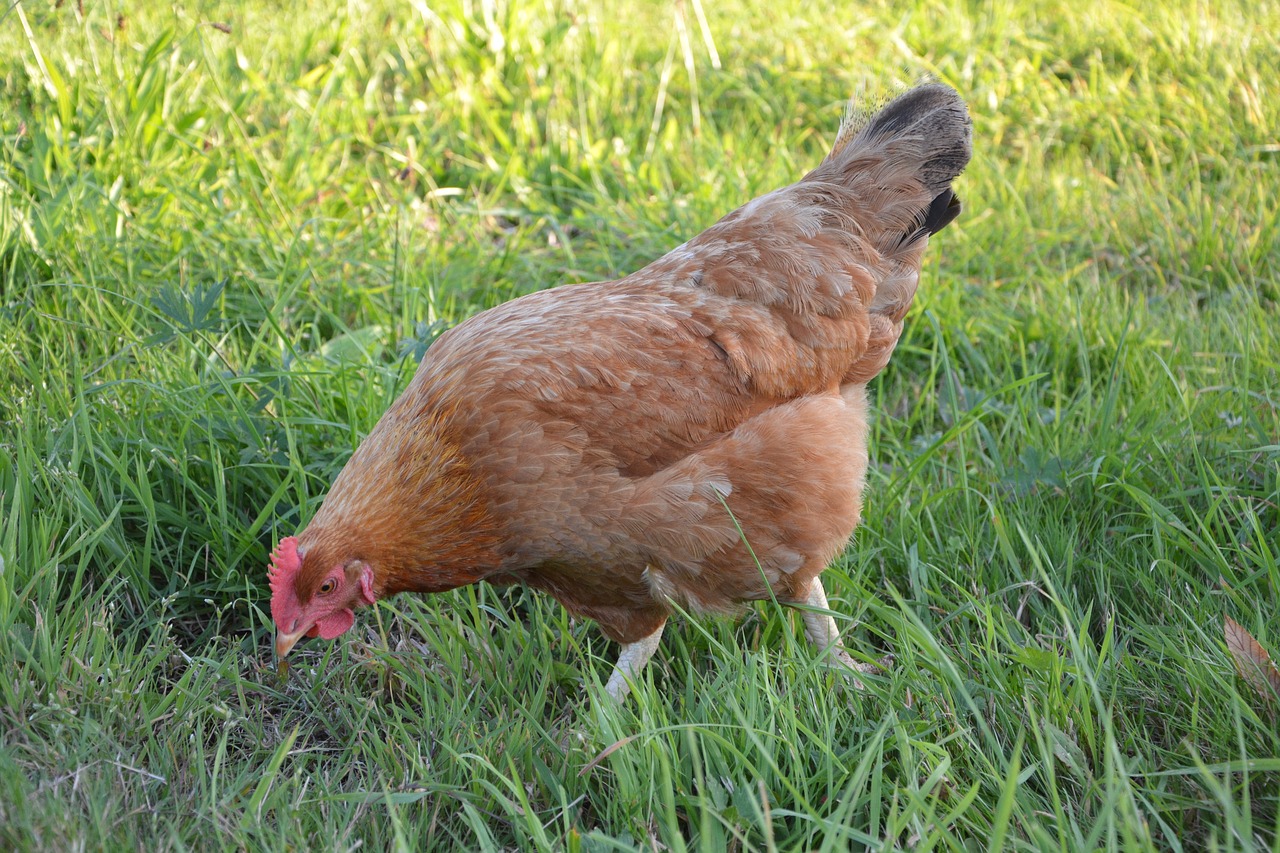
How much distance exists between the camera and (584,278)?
14.1 feet

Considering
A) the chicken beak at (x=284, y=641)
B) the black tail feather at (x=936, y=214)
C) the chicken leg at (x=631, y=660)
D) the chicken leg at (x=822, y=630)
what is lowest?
the chicken leg at (x=822, y=630)

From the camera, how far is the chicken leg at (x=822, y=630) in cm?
277

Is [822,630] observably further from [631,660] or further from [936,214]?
[936,214]

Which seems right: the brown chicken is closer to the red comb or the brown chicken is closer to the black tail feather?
the red comb

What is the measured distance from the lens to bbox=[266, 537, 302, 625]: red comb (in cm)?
238

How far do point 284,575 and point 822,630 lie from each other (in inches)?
59.8

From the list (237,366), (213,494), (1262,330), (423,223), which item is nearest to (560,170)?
(423,223)

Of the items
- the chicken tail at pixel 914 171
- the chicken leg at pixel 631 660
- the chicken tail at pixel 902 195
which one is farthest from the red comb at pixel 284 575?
the chicken tail at pixel 914 171

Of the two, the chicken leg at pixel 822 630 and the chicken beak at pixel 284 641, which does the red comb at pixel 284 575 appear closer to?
the chicken beak at pixel 284 641

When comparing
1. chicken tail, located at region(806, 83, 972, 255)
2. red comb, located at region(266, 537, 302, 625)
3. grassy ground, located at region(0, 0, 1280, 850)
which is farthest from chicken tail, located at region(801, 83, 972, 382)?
red comb, located at region(266, 537, 302, 625)

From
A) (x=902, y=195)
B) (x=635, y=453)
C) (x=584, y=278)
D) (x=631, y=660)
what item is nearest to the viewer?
(x=635, y=453)

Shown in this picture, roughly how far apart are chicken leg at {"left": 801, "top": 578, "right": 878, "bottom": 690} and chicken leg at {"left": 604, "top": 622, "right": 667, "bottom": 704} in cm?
45

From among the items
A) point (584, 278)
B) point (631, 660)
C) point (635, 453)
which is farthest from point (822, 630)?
point (584, 278)

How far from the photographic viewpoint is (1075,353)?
3.86m
